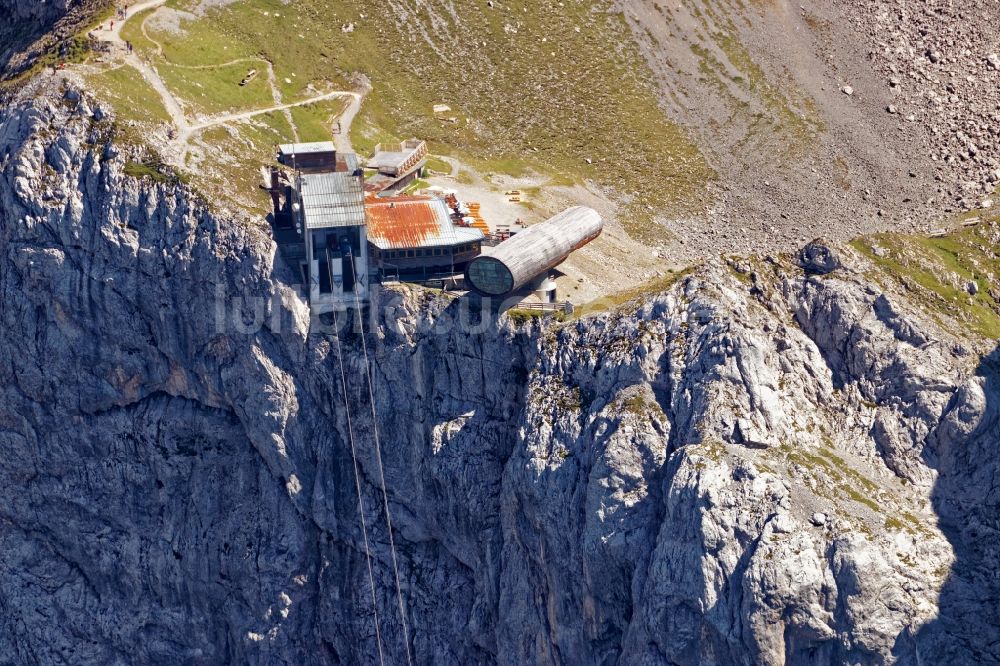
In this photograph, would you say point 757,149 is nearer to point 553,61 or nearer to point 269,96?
point 553,61

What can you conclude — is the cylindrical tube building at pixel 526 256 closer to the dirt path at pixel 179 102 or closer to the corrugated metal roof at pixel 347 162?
the corrugated metal roof at pixel 347 162

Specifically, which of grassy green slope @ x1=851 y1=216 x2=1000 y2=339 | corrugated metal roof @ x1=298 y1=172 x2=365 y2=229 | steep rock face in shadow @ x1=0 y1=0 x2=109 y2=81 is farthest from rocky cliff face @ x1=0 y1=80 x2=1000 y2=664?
steep rock face in shadow @ x1=0 y1=0 x2=109 y2=81

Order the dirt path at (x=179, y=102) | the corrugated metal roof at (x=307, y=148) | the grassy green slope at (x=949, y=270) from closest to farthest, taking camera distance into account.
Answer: the grassy green slope at (x=949, y=270) → the corrugated metal roof at (x=307, y=148) → the dirt path at (x=179, y=102)

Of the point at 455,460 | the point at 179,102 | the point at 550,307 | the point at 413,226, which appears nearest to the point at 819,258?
the point at 550,307

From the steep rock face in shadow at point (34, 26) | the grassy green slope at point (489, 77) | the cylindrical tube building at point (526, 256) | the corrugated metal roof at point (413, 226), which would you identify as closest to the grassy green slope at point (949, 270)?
the grassy green slope at point (489, 77)

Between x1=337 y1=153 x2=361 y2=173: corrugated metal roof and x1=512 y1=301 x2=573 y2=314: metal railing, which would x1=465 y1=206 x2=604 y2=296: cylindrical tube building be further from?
x1=337 y1=153 x2=361 y2=173: corrugated metal roof

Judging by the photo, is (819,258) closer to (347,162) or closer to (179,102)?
(347,162)
